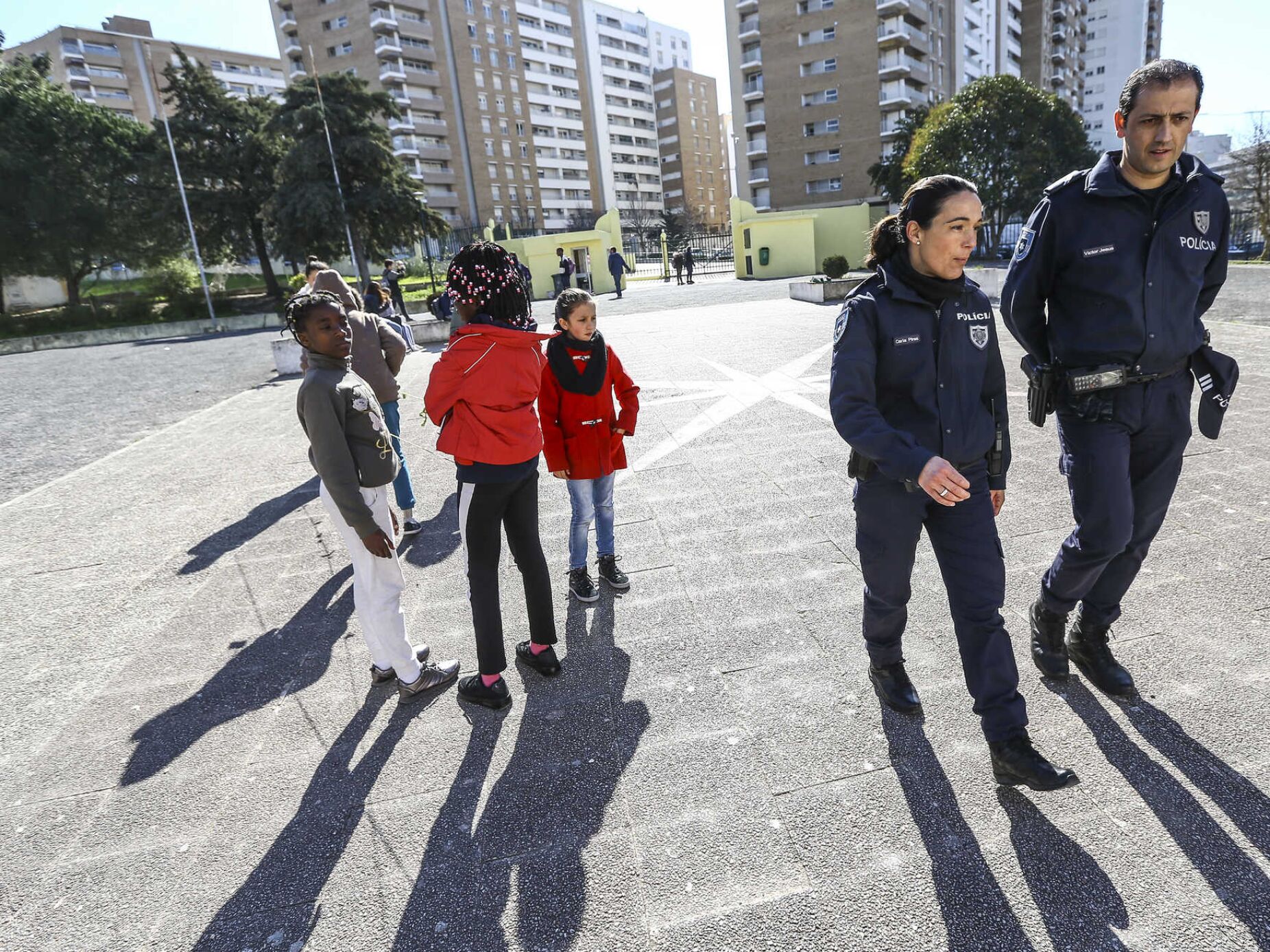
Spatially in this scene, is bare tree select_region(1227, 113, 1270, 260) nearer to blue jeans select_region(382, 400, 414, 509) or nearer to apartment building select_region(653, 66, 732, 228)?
blue jeans select_region(382, 400, 414, 509)

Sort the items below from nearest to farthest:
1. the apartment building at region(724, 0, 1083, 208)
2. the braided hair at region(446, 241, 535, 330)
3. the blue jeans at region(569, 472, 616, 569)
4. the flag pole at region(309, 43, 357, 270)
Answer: the braided hair at region(446, 241, 535, 330)
the blue jeans at region(569, 472, 616, 569)
the flag pole at region(309, 43, 357, 270)
the apartment building at region(724, 0, 1083, 208)

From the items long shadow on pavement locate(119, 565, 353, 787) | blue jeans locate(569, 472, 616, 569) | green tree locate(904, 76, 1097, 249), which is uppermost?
green tree locate(904, 76, 1097, 249)

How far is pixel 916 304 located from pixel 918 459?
1.84 feet

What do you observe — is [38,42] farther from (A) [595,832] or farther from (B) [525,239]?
(A) [595,832]

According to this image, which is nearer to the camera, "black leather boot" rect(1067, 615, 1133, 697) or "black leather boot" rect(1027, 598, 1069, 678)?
"black leather boot" rect(1067, 615, 1133, 697)

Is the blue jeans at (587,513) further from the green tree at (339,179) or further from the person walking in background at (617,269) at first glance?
the green tree at (339,179)

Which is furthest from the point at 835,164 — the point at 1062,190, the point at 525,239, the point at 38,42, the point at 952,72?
the point at 38,42

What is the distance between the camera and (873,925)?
201 centimetres

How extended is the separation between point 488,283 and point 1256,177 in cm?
4160

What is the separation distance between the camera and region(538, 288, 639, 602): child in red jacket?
3949 mm

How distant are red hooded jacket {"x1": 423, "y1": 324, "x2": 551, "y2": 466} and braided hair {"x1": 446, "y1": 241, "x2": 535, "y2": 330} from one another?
76mm

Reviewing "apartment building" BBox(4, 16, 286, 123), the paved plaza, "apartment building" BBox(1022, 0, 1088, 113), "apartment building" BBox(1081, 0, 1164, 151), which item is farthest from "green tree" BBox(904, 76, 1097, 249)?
"apartment building" BBox(4, 16, 286, 123)

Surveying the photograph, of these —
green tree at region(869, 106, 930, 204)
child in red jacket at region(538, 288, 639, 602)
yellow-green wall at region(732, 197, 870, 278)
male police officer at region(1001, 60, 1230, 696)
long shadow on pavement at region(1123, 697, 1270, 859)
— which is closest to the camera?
long shadow on pavement at region(1123, 697, 1270, 859)

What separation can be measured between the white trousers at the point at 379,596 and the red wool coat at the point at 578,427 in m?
1.02
